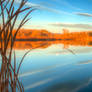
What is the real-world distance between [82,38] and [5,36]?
160ft

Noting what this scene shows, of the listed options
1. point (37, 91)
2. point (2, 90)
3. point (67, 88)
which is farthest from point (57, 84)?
point (2, 90)

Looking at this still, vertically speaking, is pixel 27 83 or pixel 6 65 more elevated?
pixel 6 65

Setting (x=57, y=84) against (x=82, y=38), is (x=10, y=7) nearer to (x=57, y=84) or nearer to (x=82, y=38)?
(x=57, y=84)

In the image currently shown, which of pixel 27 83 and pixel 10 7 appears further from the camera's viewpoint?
pixel 27 83

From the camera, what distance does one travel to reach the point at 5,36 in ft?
2.49

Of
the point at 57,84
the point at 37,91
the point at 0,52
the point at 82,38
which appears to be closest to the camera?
the point at 0,52

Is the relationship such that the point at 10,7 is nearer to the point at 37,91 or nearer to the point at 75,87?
the point at 37,91

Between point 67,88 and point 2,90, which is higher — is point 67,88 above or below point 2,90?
below

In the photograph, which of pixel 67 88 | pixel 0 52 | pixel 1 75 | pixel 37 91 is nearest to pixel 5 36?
pixel 0 52

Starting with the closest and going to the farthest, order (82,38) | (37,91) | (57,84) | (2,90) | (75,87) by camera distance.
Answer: (2,90)
(37,91)
(75,87)
(57,84)
(82,38)

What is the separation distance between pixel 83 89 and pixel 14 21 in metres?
2.31

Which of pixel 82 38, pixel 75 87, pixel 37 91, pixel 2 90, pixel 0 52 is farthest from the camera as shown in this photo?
pixel 82 38

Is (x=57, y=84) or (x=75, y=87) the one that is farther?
(x=57, y=84)

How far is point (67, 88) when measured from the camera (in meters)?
2.63
